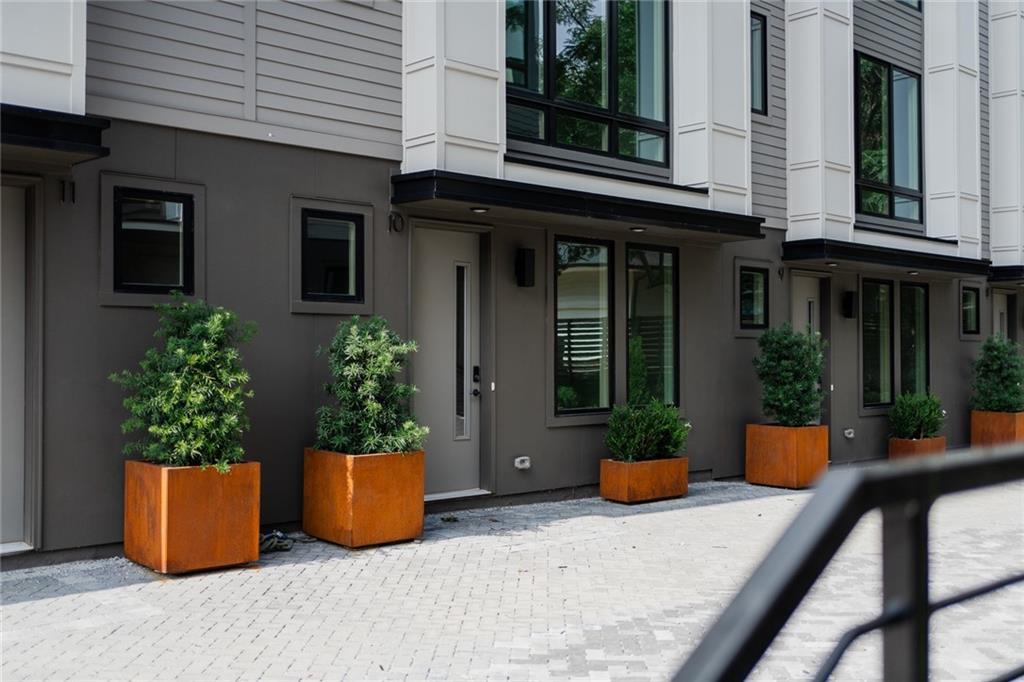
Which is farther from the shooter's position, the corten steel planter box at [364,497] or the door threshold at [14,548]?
the corten steel planter box at [364,497]

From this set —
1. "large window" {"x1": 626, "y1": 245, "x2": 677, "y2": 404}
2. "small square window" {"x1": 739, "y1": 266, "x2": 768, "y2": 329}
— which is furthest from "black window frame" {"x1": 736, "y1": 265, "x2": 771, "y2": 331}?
"large window" {"x1": 626, "y1": 245, "x2": 677, "y2": 404}

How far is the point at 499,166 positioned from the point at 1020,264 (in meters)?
12.1

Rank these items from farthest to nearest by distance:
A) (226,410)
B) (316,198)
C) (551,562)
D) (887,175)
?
1. (887,175)
2. (316,198)
3. (551,562)
4. (226,410)

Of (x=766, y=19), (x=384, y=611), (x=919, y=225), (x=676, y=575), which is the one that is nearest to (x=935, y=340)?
(x=919, y=225)

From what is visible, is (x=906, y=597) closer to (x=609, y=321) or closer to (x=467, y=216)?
(x=467, y=216)

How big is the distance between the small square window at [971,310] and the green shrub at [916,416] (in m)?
3.20

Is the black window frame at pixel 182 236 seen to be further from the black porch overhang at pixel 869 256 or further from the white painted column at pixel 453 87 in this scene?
the black porch overhang at pixel 869 256

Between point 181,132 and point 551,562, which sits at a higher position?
point 181,132

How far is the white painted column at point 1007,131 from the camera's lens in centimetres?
1753

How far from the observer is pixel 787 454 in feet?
38.4

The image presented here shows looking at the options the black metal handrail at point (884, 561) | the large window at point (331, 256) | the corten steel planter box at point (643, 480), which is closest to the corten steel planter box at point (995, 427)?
the corten steel planter box at point (643, 480)

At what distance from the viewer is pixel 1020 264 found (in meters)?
17.4

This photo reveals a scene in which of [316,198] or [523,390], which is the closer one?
[316,198]

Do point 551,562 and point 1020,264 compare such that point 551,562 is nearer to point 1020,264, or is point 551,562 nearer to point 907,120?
point 907,120
